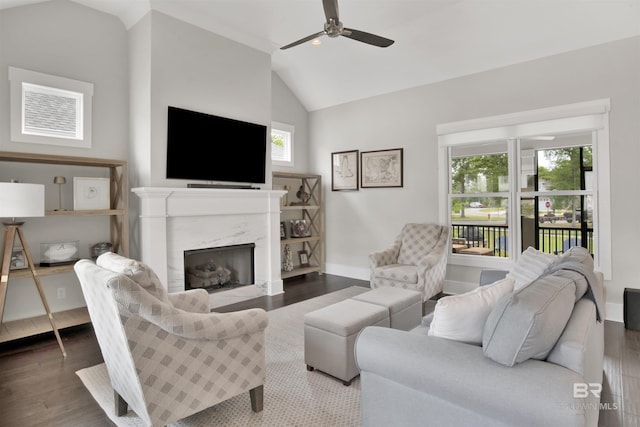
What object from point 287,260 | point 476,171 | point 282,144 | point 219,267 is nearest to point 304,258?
point 287,260

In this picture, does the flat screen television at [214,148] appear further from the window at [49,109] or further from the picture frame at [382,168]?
the picture frame at [382,168]

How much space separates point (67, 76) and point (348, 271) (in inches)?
183

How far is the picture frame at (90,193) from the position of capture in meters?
3.66

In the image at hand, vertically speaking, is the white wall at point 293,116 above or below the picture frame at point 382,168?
above

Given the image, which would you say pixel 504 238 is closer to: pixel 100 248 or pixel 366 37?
pixel 366 37

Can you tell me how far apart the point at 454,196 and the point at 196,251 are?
3.54 meters

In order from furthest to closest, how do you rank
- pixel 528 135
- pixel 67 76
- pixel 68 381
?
pixel 528 135
pixel 67 76
pixel 68 381

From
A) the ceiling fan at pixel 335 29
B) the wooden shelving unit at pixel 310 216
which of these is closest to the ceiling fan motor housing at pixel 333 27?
the ceiling fan at pixel 335 29

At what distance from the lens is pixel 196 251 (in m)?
4.36

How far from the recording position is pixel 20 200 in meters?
2.84

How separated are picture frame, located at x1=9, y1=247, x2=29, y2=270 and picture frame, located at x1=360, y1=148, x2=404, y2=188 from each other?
4.42 m

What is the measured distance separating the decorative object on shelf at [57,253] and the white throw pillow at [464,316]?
361 centimetres

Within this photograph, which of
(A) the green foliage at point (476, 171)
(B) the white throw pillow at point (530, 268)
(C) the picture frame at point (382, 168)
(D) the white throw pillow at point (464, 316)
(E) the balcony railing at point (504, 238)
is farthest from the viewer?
(C) the picture frame at point (382, 168)

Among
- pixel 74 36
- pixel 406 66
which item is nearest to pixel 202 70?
pixel 74 36
